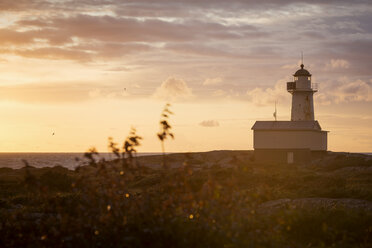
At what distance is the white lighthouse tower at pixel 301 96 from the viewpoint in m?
57.0

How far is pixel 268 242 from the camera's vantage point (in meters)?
8.53

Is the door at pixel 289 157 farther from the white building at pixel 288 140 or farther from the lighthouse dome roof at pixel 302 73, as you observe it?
the lighthouse dome roof at pixel 302 73

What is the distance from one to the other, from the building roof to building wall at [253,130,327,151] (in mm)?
363

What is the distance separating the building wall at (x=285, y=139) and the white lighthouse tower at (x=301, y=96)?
3.92 meters

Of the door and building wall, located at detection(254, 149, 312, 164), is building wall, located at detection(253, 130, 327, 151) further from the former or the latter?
the door

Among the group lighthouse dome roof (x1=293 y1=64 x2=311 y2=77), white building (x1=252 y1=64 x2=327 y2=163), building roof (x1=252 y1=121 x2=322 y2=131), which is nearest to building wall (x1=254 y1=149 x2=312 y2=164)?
white building (x1=252 y1=64 x2=327 y2=163)

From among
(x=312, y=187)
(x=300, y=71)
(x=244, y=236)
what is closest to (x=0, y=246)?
(x=244, y=236)

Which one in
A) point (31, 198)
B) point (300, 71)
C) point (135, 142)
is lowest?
point (31, 198)

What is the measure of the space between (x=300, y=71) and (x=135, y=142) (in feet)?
173

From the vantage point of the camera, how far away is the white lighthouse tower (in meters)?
57.0

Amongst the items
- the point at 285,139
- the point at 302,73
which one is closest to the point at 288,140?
the point at 285,139

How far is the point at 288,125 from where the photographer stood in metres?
54.0

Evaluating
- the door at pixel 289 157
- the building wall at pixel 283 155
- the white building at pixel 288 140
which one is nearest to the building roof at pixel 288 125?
the white building at pixel 288 140

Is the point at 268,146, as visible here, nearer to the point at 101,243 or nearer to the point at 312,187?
the point at 312,187
